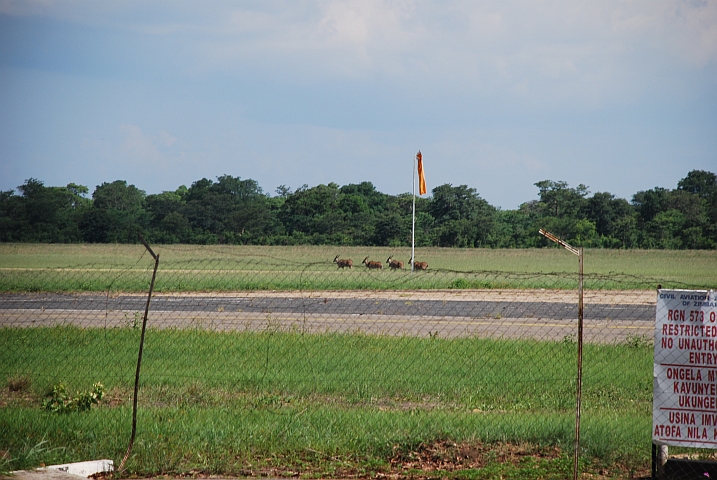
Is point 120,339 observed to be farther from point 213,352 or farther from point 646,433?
point 646,433

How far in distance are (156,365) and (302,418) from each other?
14.5 ft

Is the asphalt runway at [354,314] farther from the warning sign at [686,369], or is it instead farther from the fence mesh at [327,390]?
the warning sign at [686,369]

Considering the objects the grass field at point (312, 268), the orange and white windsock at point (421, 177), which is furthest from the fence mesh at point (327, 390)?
the orange and white windsock at point (421, 177)

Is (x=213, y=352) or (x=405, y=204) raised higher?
(x=405, y=204)

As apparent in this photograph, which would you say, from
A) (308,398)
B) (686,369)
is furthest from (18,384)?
(686,369)

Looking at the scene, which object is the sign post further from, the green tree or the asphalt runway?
the green tree

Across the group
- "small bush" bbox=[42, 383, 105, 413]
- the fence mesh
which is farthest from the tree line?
"small bush" bbox=[42, 383, 105, 413]

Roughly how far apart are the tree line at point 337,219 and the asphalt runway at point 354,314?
35202 millimetres

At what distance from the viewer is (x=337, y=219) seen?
2933 inches

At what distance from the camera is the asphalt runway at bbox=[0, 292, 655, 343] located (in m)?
16.4

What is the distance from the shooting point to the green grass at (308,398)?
6.84 m

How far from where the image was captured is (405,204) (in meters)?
86.9

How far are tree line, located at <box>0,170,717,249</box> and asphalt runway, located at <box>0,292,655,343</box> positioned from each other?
35.2 metres

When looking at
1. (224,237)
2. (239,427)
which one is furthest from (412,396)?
(224,237)
